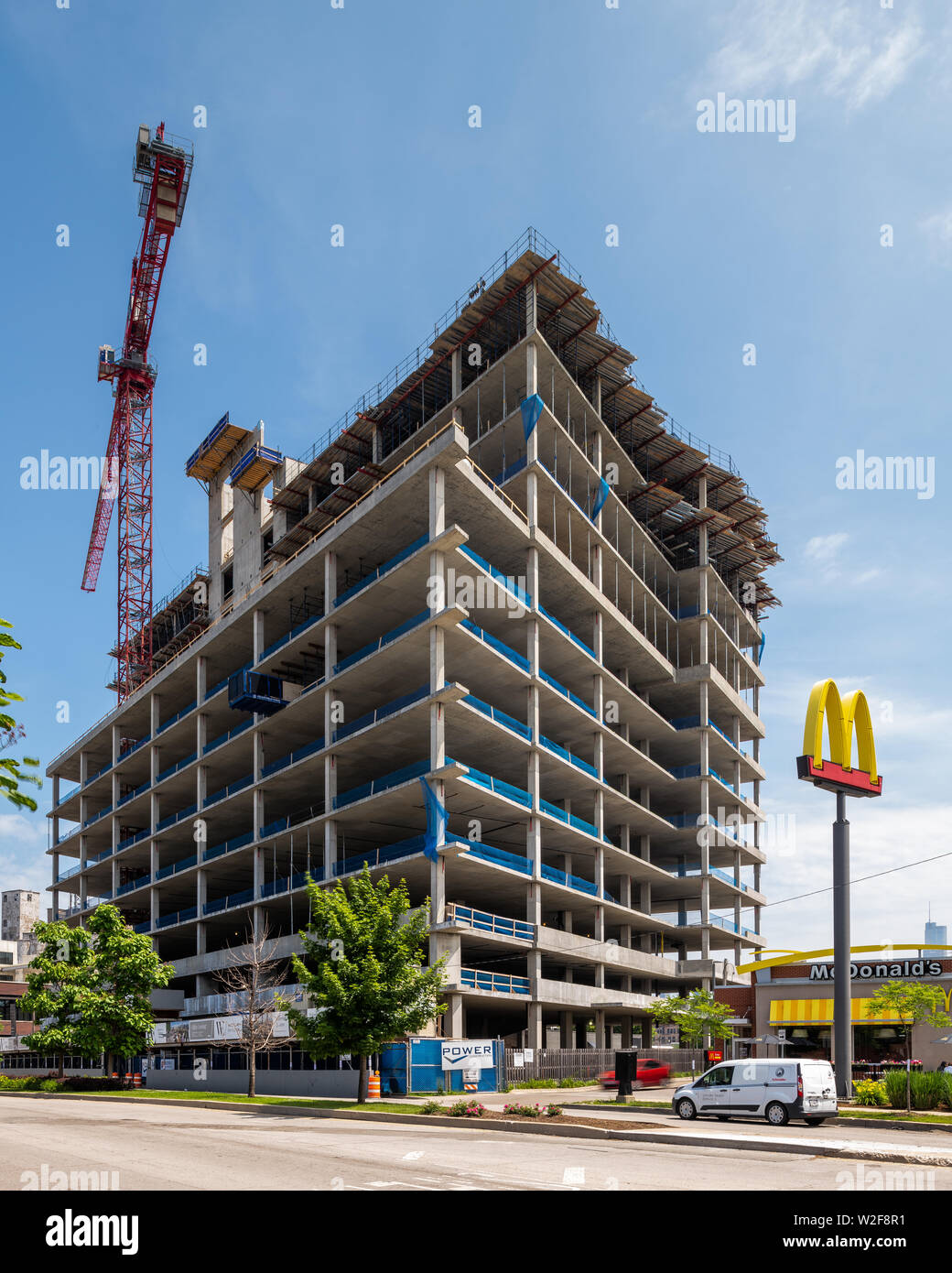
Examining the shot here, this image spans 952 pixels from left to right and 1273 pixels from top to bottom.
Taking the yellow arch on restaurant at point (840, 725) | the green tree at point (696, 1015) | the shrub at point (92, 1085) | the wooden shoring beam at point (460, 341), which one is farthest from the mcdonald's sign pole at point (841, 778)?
the shrub at point (92, 1085)

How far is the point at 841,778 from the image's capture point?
129 feet

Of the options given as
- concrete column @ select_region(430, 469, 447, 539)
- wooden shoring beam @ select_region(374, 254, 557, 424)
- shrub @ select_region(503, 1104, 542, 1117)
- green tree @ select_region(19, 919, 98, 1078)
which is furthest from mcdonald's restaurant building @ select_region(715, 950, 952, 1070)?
wooden shoring beam @ select_region(374, 254, 557, 424)

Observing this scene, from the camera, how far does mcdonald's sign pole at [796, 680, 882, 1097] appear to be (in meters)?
35.8

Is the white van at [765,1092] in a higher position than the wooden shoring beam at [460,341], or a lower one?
lower

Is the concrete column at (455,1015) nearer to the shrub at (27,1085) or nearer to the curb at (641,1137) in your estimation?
the curb at (641,1137)

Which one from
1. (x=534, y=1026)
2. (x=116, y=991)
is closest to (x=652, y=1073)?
(x=534, y=1026)

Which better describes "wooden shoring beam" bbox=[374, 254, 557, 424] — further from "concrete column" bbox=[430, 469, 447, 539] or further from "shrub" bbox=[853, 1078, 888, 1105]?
"shrub" bbox=[853, 1078, 888, 1105]

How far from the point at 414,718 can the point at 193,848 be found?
34.3 meters

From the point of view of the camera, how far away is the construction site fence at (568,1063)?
45.7 metres

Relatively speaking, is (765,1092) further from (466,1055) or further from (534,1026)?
(534,1026)

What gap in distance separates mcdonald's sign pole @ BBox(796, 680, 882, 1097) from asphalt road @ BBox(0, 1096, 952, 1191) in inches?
572

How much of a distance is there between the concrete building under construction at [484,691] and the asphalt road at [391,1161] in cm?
2353

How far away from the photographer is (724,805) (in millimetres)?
81625
